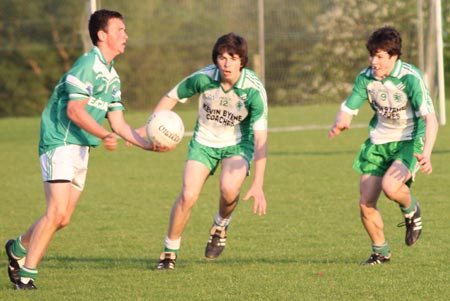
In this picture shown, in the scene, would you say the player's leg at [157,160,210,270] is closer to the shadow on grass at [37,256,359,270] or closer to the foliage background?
the shadow on grass at [37,256,359,270]

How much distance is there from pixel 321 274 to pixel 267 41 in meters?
17.2

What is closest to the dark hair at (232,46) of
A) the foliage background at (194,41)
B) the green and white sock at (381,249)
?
the green and white sock at (381,249)

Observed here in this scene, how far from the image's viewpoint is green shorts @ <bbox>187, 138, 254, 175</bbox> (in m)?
8.71

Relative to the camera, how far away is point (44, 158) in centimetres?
779

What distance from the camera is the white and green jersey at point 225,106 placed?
844 centimetres

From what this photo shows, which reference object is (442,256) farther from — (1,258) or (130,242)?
(1,258)

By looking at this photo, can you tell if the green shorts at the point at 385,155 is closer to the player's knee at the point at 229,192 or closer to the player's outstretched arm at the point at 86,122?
the player's knee at the point at 229,192

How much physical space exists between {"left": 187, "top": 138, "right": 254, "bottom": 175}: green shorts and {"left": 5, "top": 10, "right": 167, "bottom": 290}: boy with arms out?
82 centimetres

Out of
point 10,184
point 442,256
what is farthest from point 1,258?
point 10,184

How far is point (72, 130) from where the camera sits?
307 inches

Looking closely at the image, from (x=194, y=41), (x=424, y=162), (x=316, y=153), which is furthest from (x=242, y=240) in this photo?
(x=194, y=41)

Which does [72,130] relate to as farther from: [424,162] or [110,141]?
[424,162]

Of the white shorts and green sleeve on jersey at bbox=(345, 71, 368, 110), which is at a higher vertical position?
green sleeve on jersey at bbox=(345, 71, 368, 110)

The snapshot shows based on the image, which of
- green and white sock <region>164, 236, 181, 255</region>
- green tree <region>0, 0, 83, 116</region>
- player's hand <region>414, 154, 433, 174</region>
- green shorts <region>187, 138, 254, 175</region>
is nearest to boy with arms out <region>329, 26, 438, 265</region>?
player's hand <region>414, 154, 433, 174</region>
